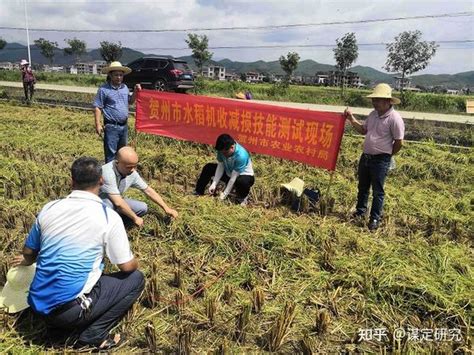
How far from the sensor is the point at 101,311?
2484 mm

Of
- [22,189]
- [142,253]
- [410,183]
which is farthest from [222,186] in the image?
[410,183]

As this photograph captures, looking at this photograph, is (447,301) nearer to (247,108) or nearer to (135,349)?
(135,349)

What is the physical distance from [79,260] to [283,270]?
178cm

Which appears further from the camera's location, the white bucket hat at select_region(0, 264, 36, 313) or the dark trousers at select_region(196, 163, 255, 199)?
the dark trousers at select_region(196, 163, 255, 199)

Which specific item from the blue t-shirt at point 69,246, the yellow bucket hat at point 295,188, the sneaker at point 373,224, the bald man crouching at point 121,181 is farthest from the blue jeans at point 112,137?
the sneaker at point 373,224

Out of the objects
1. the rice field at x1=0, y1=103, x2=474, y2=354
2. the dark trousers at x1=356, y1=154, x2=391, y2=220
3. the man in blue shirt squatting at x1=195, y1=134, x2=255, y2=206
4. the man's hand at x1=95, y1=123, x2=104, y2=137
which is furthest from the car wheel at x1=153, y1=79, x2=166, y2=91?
the dark trousers at x1=356, y1=154, x2=391, y2=220

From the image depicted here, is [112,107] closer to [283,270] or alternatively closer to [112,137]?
[112,137]

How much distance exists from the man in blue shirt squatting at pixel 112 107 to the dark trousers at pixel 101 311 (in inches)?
119

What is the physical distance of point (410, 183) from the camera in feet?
20.7

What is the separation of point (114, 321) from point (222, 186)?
317 cm

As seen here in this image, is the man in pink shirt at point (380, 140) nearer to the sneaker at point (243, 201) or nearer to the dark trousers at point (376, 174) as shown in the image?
the dark trousers at point (376, 174)

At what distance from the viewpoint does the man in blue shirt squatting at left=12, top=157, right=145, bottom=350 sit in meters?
2.31

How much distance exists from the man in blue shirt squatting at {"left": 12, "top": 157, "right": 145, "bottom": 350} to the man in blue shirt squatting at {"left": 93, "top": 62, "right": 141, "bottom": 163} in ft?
9.68

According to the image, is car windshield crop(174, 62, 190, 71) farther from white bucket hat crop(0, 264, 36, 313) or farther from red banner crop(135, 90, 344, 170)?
white bucket hat crop(0, 264, 36, 313)
